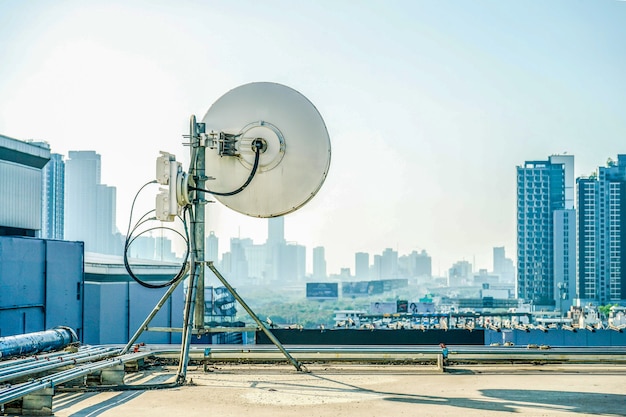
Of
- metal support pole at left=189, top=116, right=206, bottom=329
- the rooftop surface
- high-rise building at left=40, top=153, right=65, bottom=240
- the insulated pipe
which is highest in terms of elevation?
high-rise building at left=40, top=153, right=65, bottom=240

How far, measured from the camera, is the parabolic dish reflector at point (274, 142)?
1134 cm

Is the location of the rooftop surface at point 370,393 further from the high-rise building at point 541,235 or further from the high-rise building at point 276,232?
the high-rise building at point 276,232

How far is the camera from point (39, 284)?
18438mm

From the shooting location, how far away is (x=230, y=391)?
9320 millimetres

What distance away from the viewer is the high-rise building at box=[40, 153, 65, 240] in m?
79.2

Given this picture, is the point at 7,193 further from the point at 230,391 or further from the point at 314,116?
the point at 230,391

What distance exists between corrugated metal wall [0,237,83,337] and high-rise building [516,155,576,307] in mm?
94144

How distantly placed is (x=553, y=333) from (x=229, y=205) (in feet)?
51.5

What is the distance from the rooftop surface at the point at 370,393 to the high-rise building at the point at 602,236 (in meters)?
90.0

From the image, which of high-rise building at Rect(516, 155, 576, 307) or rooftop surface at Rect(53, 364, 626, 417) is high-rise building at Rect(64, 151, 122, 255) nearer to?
high-rise building at Rect(516, 155, 576, 307)

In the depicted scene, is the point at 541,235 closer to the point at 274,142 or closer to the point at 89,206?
the point at 89,206

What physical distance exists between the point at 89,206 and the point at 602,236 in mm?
70181

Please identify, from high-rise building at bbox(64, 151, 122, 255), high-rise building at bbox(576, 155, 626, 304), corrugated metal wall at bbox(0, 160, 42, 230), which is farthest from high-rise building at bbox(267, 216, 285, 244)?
corrugated metal wall at bbox(0, 160, 42, 230)

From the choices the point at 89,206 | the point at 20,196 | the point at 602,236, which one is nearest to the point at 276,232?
the point at 89,206
